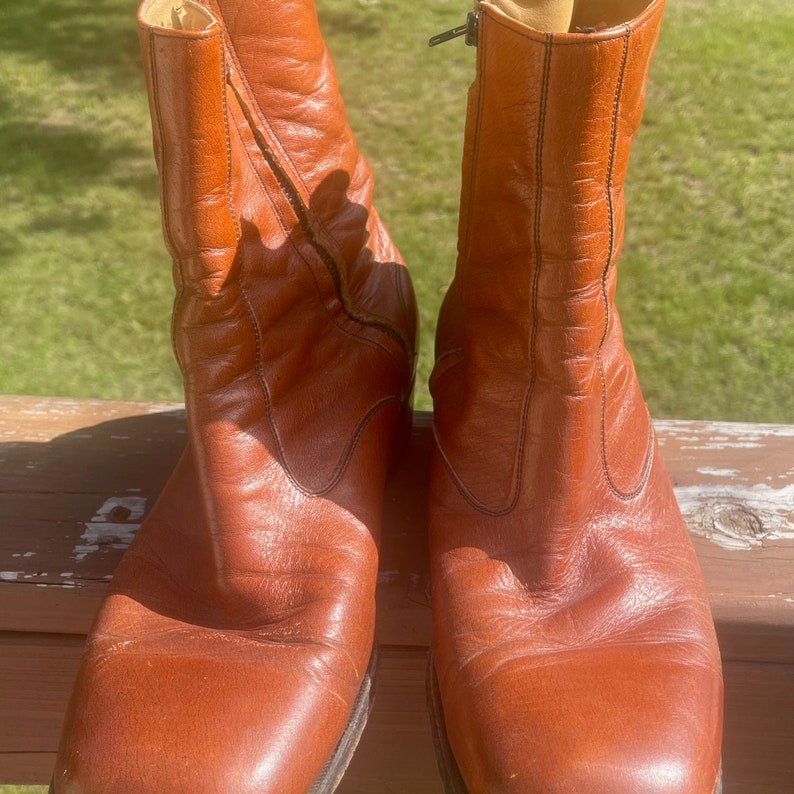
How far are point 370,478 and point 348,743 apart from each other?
0.99ft

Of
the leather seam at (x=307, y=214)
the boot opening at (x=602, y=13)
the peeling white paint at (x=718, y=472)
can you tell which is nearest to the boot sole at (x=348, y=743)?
the leather seam at (x=307, y=214)

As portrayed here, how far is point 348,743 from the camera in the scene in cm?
87

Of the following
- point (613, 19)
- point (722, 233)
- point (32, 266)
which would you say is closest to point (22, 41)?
point (32, 266)

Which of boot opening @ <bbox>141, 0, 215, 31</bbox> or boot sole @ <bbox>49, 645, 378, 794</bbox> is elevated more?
boot opening @ <bbox>141, 0, 215, 31</bbox>

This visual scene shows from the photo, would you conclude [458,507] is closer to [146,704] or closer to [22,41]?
[146,704]

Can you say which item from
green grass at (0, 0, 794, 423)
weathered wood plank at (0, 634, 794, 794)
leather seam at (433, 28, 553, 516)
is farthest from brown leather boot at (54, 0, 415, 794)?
green grass at (0, 0, 794, 423)

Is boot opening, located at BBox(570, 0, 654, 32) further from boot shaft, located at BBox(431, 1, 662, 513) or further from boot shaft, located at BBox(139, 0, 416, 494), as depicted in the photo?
boot shaft, located at BBox(139, 0, 416, 494)

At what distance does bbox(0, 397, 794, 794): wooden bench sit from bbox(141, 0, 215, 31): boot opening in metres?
0.65

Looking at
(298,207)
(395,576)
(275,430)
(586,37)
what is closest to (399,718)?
(395,576)

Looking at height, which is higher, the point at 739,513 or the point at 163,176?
the point at 163,176

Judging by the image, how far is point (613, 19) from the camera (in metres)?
0.86

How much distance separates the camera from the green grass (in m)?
2.39

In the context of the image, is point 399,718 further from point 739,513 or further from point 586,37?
point 586,37

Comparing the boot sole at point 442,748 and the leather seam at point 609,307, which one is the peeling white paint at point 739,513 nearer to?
the leather seam at point 609,307
